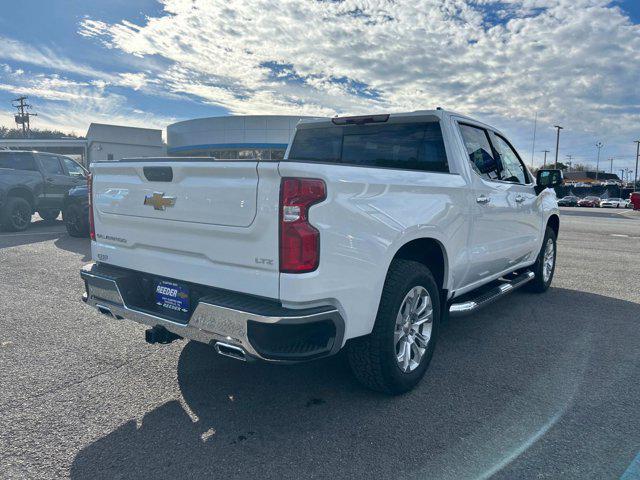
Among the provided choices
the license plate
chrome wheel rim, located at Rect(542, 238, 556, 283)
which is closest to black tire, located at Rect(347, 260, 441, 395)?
the license plate

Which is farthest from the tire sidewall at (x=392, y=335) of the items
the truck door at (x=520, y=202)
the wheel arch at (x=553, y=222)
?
the wheel arch at (x=553, y=222)

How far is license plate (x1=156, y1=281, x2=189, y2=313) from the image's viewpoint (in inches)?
121

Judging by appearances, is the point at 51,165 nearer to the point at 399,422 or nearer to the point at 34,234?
the point at 34,234

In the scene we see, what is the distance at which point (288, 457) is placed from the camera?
2.68 metres

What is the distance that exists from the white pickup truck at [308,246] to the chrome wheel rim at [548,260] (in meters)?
2.38

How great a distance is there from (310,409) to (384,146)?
2.37m

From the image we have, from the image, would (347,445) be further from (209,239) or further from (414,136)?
(414,136)

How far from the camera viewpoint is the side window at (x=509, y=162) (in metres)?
5.15

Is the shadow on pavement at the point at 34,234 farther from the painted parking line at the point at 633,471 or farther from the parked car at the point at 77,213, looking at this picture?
the painted parking line at the point at 633,471

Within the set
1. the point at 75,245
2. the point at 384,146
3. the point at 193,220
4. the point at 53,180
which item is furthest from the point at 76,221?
the point at 193,220

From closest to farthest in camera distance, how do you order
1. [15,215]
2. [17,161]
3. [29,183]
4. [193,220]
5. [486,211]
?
[193,220]
[486,211]
[15,215]
[29,183]
[17,161]

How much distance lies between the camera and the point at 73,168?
13.4 metres

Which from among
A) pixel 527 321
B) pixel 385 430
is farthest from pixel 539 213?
pixel 385 430

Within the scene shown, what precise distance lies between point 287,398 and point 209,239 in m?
1.25
